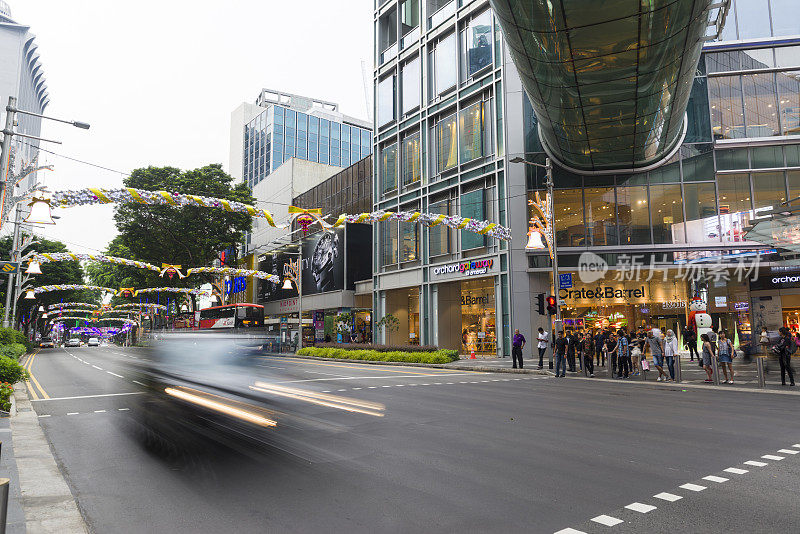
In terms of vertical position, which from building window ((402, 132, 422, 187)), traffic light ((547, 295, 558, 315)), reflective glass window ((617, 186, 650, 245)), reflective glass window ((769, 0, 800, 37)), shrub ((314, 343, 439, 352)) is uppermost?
reflective glass window ((769, 0, 800, 37))

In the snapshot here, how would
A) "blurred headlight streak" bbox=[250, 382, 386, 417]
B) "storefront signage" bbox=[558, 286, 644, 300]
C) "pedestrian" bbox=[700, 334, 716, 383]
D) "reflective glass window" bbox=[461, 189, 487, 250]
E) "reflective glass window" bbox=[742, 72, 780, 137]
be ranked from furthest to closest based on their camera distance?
"reflective glass window" bbox=[461, 189, 487, 250] → "storefront signage" bbox=[558, 286, 644, 300] → "reflective glass window" bbox=[742, 72, 780, 137] → "pedestrian" bbox=[700, 334, 716, 383] → "blurred headlight streak" bbox=[250, 382, 386, 417]

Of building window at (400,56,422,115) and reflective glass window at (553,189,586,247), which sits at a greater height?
building window at (400,56,422,115)

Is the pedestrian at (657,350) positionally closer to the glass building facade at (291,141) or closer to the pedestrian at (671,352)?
the pedestrian at (671,352)

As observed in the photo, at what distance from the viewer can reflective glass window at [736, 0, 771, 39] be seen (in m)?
29.2

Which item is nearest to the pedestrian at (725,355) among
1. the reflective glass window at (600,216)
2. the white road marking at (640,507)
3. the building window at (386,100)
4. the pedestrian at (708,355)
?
the pedestrian at (708,355)

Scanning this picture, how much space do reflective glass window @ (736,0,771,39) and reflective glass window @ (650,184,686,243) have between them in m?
10.5

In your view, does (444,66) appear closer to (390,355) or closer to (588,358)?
(390,355)

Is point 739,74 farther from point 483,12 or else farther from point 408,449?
point 408,449

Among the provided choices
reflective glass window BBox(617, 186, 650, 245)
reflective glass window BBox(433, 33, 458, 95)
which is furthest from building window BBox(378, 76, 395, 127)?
reflective glass window BBox(617, 186, 650, 245)

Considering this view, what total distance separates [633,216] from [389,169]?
19.0 m

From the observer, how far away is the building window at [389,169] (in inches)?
1555

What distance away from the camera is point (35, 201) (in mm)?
11906

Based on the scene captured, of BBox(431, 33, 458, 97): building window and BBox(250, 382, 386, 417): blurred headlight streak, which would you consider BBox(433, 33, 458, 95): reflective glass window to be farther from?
BBox(250, 382, 386, 417): blurred headlight streak

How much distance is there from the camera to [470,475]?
5988 millimetres
